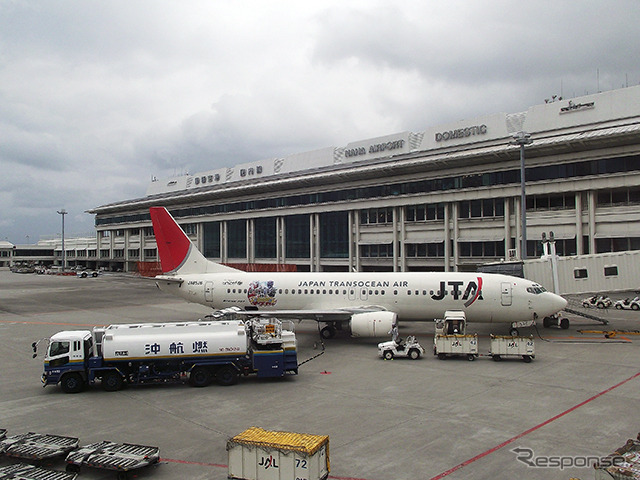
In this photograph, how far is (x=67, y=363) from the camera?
20703 millimetres

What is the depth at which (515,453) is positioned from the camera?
13688 millimetres

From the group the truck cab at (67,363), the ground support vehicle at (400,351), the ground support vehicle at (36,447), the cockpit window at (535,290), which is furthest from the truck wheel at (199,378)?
the cockpit window at (535,290)

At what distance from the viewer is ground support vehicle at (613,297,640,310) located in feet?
153

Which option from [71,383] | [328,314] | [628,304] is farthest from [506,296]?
[71,383]

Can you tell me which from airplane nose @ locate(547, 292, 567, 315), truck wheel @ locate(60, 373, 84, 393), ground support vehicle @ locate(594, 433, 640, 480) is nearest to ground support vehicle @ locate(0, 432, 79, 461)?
truck wheel @ locate(60, 373, 84, 393)

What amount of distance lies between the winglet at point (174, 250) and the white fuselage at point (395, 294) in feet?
8.77

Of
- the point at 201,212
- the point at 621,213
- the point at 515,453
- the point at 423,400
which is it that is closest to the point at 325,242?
the point at 201,212

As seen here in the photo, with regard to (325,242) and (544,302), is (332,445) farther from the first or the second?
(325,242)

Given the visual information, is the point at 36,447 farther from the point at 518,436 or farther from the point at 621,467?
the point at 621,467

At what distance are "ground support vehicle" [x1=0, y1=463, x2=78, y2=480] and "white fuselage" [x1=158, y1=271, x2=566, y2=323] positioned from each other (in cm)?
1959

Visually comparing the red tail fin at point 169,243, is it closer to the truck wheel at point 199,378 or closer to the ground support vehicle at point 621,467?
the truck wheel at point 199,378

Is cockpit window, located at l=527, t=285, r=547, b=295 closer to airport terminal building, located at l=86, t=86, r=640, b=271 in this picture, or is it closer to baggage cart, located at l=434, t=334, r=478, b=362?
baggage cart, located at l=434, t=334, r=478, b=362

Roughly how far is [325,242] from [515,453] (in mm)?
63875

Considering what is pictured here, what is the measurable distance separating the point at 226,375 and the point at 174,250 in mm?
19977
